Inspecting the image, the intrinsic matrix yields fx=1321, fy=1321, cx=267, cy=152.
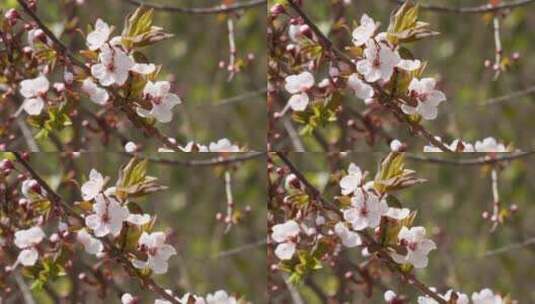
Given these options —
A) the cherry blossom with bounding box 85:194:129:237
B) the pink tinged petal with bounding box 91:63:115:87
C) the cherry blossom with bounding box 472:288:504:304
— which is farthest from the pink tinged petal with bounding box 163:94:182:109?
the cherry blossom with bounding box 472:288:504:304

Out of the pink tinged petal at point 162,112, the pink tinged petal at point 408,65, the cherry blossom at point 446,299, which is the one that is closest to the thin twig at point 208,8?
the pink tinged petal at point 162,112

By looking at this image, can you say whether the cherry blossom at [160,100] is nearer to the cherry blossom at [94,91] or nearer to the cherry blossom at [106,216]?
the cherry blossom at [94,91]

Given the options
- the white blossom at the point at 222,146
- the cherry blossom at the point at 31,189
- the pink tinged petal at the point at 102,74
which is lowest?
the cherry blossom at the point at 31,189

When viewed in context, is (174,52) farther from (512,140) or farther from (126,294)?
(512,140)

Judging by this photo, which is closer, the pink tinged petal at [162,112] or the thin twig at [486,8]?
the pink tinged petal at [162,112]

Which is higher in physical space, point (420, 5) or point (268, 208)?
point (420, 5)

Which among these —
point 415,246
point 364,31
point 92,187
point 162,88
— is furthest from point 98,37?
point 415,246

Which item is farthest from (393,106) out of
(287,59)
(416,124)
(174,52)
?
(174,52)
